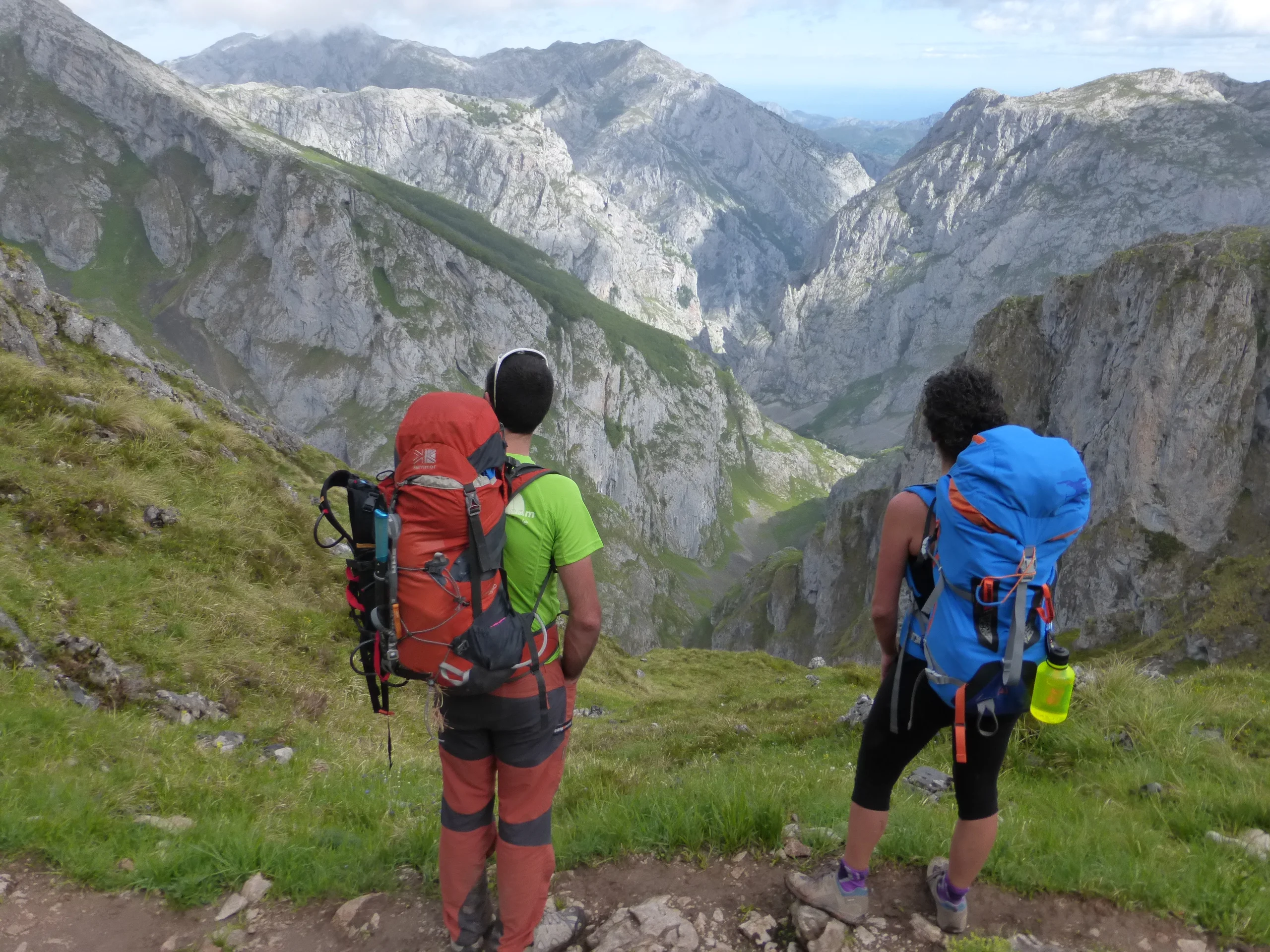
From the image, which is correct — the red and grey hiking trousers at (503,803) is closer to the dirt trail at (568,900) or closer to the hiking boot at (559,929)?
the hiking boot at (559,929)

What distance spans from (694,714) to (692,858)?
16.4 meters

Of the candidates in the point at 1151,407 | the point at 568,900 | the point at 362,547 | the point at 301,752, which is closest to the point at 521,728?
the point at 362,547

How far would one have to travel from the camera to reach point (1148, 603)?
187 feet

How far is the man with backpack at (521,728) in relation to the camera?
4359 millimetres

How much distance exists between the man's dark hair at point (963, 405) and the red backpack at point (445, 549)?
2.59 metres

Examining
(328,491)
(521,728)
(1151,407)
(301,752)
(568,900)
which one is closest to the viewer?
(521,728)

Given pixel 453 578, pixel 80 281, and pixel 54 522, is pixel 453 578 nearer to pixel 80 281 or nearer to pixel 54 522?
pixel 54 522

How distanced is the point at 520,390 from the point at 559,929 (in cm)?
364

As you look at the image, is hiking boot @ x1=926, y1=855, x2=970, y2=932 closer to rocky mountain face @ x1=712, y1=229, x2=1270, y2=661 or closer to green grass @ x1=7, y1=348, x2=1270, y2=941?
green grass @ x1=7, y1=348, x2=1270, y2=941

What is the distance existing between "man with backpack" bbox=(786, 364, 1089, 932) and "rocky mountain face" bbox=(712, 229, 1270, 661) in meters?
61.1

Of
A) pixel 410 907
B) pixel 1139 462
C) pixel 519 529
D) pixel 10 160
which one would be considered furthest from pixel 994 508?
pixel 10 160

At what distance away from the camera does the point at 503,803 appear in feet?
14.9

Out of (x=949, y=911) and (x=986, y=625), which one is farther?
(x=949, y=911)

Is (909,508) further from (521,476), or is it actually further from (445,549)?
(445,549)
